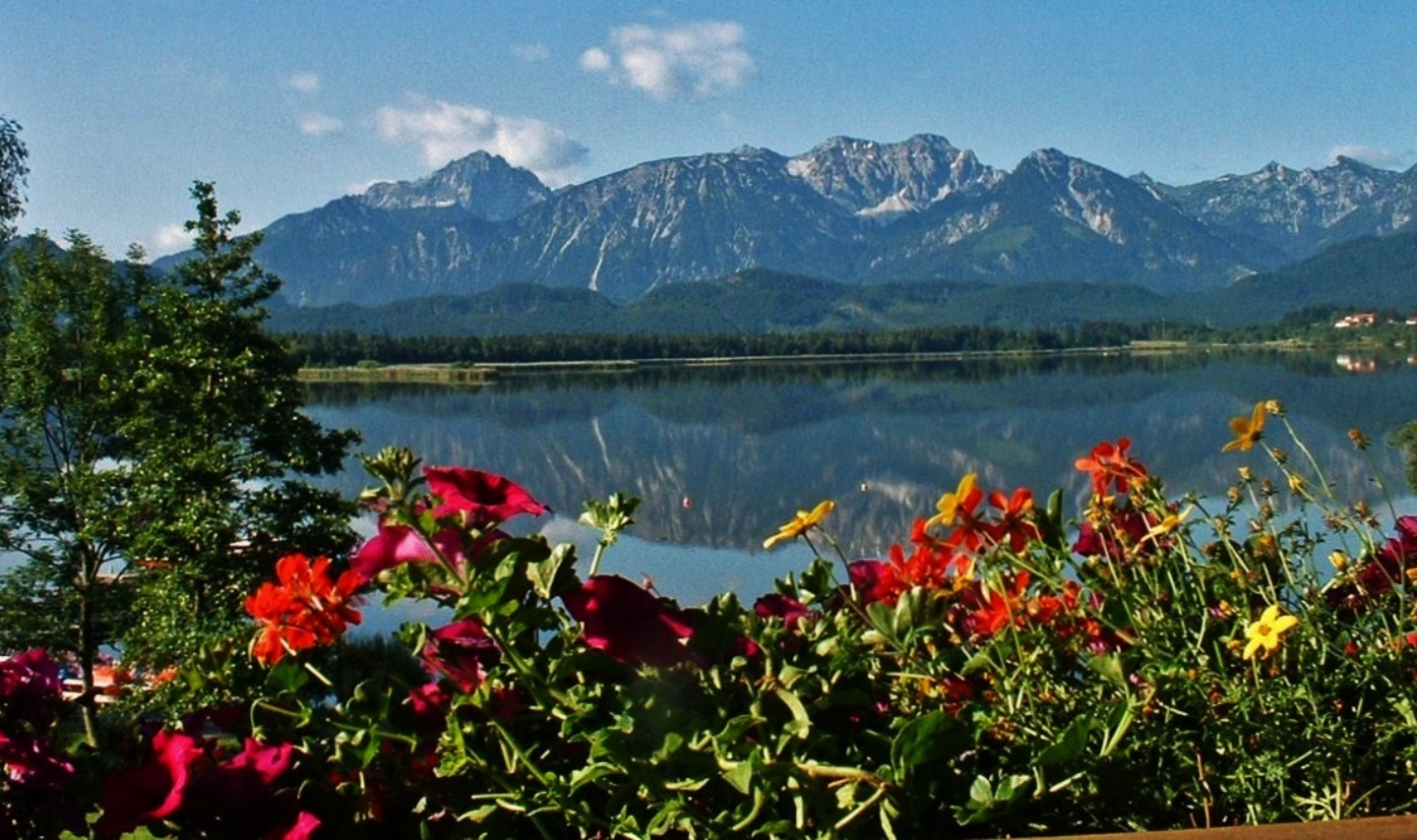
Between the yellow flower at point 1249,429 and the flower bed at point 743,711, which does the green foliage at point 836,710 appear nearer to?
the flower bed at point 743,711

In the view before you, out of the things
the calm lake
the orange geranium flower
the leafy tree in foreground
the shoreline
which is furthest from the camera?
the shoreline

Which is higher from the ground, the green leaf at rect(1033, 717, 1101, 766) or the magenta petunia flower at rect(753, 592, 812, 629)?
the magenta petunia flower at rect(753, 592, 812, 629)

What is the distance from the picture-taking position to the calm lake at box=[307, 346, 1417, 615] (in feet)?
126

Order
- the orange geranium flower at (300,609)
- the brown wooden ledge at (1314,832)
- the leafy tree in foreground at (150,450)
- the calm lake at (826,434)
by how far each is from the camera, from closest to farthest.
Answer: the brown wooden ledge at (1314,832) < the orange geranium flower at (300,609) < the leafy tree in foreground at (150,450) < the calm lake at (826,434)

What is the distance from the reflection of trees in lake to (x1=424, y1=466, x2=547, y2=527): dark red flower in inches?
921

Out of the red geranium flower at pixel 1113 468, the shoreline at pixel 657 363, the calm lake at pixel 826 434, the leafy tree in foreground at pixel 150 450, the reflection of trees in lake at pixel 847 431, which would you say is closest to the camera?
the red geranium flower at pixel 1113 468

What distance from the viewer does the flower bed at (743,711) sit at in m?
1.04

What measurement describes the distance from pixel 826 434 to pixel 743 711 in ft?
240

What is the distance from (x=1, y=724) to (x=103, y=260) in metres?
20.6

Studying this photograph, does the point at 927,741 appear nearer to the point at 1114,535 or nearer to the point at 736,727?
the point at 736,727

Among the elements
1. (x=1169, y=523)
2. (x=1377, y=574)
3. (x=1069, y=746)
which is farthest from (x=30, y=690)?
(x=1377, y=574)

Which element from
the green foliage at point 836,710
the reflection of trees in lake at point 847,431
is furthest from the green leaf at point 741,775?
the reflection of trees in lake at point 847,431

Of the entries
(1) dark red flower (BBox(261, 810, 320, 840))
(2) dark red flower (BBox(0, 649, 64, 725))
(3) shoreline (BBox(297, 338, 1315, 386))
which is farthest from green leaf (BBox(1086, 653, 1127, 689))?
(3) shoreline (BBox(297, 338, 1315, 386))

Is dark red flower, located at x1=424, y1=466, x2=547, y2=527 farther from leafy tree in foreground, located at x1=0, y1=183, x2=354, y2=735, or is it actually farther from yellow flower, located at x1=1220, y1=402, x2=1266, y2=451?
leafy tree in foreground, located at x1=0, y1=183, x2=354, y2=735
